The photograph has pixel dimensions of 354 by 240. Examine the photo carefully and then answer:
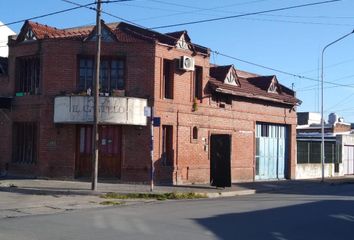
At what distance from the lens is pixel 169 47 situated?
2566 centimetres

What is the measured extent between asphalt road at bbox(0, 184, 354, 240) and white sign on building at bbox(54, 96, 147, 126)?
274 inches

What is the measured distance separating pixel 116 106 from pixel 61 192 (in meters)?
4.97

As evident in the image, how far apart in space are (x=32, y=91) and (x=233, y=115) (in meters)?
10.8

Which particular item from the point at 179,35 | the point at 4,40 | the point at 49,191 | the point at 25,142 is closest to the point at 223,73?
the point at 179,35

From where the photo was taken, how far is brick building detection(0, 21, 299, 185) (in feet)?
80.8

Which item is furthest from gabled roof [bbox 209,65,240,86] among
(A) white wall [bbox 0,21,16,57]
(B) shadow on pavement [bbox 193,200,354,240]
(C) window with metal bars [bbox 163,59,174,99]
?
(A) white wall [bbox 0,21,16,57]

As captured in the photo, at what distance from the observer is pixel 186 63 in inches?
1020

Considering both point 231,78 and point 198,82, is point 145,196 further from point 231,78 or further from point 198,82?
point 231,78

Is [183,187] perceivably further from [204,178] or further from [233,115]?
[233,115]

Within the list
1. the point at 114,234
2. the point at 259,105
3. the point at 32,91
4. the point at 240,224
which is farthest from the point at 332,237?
the point at 259,105

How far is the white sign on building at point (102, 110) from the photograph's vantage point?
2400 cm

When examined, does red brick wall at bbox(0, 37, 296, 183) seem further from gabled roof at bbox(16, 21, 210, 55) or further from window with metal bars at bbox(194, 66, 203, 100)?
gabled roof at bbox(16, 21, 210, 55)

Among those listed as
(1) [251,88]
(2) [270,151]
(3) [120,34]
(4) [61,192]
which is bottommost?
(4) [61,192]

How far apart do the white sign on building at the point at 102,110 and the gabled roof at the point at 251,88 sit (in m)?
5.74
